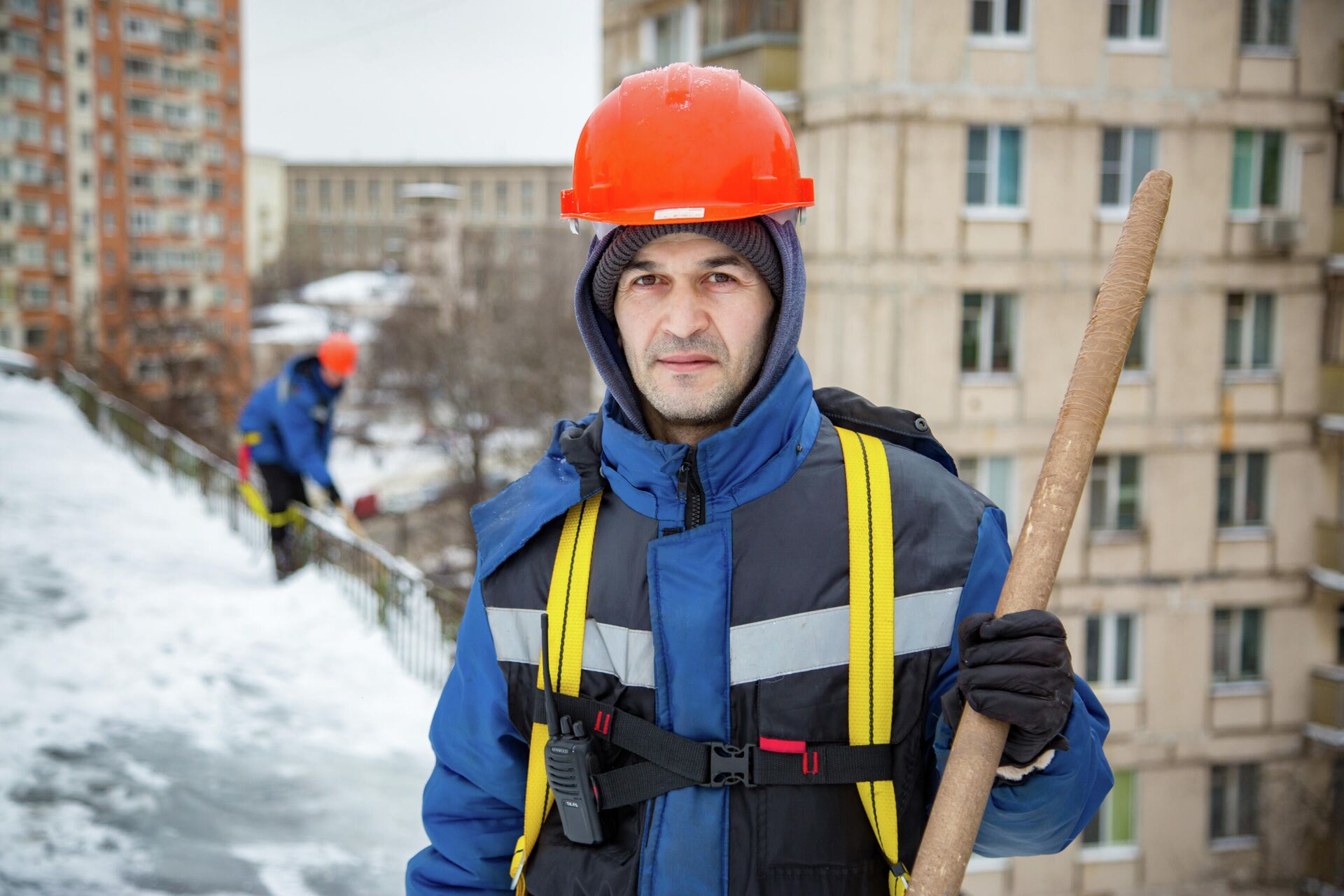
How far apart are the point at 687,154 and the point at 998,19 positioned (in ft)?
53.0

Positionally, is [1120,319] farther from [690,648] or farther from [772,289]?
[690,648]

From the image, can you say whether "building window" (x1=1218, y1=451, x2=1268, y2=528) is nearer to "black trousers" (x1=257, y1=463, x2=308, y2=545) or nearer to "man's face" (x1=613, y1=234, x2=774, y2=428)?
"black trousers" (x1=257, y1=463, x2=308, y2=545)

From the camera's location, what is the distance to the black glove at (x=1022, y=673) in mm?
1661

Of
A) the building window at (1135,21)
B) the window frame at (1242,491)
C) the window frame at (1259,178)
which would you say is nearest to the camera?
the building window at (1135,21)

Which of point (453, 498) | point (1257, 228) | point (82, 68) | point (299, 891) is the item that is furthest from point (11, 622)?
point (82, 68)

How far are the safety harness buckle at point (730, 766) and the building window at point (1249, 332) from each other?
1840 centimetres

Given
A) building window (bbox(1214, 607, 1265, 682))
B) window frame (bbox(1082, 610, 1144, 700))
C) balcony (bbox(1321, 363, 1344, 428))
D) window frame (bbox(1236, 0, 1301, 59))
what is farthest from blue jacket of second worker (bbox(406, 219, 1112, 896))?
balcony (bbox(1321, 363, 1344, 428))

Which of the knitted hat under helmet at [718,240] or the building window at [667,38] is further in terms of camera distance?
the building window at [667,38]

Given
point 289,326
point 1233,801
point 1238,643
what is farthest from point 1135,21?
point 289,326

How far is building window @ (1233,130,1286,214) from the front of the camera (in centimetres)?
1738

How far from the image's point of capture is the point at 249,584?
9102 millimetres

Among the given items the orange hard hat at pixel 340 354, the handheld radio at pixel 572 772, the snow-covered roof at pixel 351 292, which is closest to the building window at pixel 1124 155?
the orange hard hat at pixel 340 354

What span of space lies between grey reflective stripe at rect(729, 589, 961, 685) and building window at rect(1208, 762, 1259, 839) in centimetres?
1957

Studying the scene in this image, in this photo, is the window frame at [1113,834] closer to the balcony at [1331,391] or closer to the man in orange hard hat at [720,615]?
the balcony at [1331,391]
